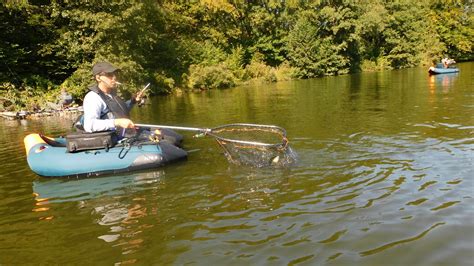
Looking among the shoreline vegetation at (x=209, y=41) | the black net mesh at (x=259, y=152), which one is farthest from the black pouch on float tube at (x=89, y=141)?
the shoreline vegetation at (x=209, y=41)

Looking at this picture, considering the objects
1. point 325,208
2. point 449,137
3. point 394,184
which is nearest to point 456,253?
point 325,208

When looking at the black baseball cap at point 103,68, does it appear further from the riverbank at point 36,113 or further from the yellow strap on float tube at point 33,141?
the riverbank at point 36,113

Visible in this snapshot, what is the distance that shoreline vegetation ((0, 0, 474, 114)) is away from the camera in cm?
2277

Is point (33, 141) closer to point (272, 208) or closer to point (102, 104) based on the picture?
point (102, 104)

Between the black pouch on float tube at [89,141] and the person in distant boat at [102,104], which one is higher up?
the person in distant boat at [102,104]

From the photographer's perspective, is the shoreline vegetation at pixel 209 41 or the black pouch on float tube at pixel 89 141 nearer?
the black pouch on float tube at pixel 89 141

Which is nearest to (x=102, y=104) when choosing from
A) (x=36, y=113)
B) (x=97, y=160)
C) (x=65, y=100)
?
(x=97, y=160)

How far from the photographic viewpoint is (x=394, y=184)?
19.2 ft

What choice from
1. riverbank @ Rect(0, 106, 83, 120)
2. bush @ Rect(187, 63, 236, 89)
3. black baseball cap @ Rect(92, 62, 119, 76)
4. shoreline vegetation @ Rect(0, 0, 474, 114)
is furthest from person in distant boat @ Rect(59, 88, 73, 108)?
black baseball cap @ Rect(92, 62, 119, 76)

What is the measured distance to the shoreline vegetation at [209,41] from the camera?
22.8 meters

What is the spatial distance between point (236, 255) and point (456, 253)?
2065mm

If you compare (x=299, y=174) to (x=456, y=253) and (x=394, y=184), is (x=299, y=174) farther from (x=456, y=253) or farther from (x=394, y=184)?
(x=456, y=253)

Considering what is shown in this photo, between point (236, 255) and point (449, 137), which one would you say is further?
point (449, 137)

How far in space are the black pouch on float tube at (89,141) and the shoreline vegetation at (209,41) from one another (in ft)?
44.0
